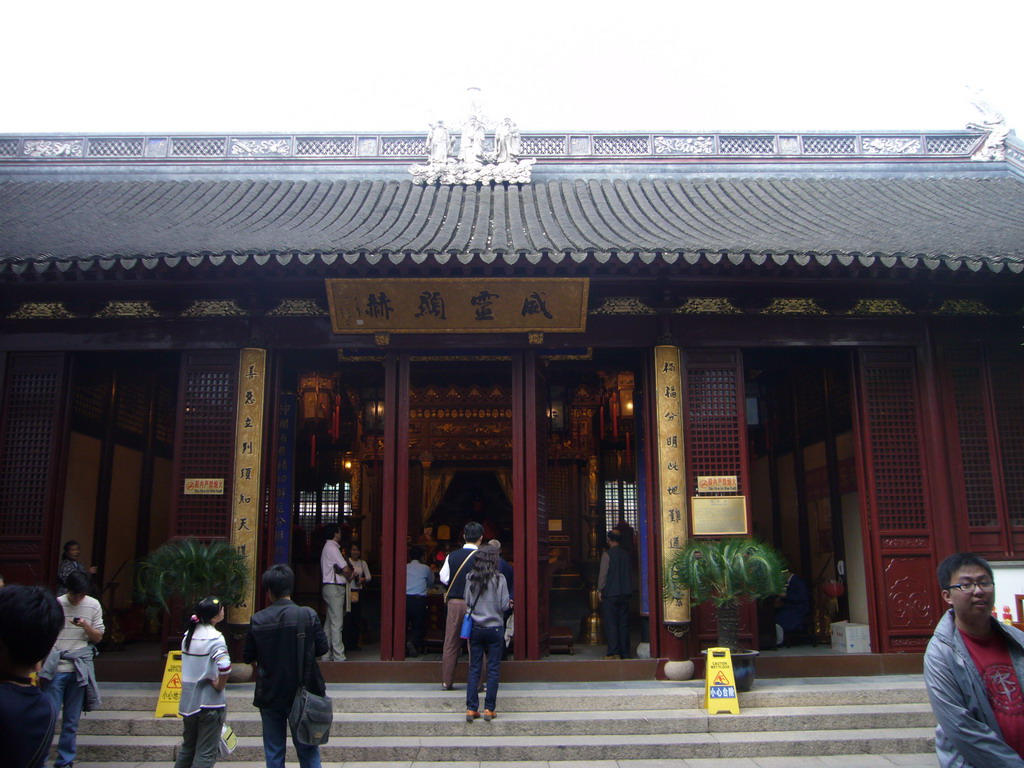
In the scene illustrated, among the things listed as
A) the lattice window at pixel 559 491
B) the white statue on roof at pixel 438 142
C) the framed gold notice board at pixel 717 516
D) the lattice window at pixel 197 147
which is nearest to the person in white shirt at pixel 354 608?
the framed gold notice board at pixel 717 516

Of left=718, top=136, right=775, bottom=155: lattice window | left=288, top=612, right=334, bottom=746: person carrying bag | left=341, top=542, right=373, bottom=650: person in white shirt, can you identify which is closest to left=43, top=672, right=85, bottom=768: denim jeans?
left=288, top=612, right=334, bottom=746: person carrying bag

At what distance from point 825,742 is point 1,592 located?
581cm

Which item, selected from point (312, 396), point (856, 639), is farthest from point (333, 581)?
point (856, 639)

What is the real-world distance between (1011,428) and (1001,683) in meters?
6.86

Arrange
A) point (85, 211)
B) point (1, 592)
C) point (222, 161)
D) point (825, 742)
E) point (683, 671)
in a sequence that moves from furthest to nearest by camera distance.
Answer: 1. point (222, 161)
2. point (85, 211)
3. point (683, 671)
4. point (825, 742)
5. point (1, 592)

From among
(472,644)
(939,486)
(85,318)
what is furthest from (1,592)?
(939,486)

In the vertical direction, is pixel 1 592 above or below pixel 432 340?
below

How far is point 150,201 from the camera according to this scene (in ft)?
35.4

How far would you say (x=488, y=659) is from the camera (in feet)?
21.2

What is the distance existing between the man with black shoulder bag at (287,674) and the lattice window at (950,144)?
11.1 meters

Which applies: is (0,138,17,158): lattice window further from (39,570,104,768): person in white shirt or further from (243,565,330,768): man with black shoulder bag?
(243,565,330,768): man with black shoulder bag

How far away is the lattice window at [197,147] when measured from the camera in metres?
11.9

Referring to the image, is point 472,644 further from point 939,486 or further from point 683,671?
point 939,486

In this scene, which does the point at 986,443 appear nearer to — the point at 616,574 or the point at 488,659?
the point at 616,574
